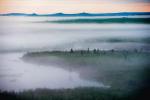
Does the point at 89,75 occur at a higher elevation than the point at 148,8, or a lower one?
lower

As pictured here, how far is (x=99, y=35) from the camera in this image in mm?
2152

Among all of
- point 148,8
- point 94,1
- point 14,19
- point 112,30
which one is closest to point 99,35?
point 112,30

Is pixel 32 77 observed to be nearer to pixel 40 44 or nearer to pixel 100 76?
pixel 40 44

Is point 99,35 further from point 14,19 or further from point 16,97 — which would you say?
point 16,97

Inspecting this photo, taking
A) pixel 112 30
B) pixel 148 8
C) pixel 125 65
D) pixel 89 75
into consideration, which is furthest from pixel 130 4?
pixel 89 75

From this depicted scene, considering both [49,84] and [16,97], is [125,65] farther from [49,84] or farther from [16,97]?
[16,97]

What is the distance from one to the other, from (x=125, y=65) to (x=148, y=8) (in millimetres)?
568

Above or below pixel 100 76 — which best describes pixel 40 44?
above

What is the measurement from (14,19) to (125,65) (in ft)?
3.53

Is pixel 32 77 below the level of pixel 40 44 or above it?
below

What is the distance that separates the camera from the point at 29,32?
7.01 ft

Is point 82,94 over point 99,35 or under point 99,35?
under

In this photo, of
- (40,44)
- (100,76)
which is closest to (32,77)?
(40,44)

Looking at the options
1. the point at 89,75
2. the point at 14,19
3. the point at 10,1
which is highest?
the point at 10,1
